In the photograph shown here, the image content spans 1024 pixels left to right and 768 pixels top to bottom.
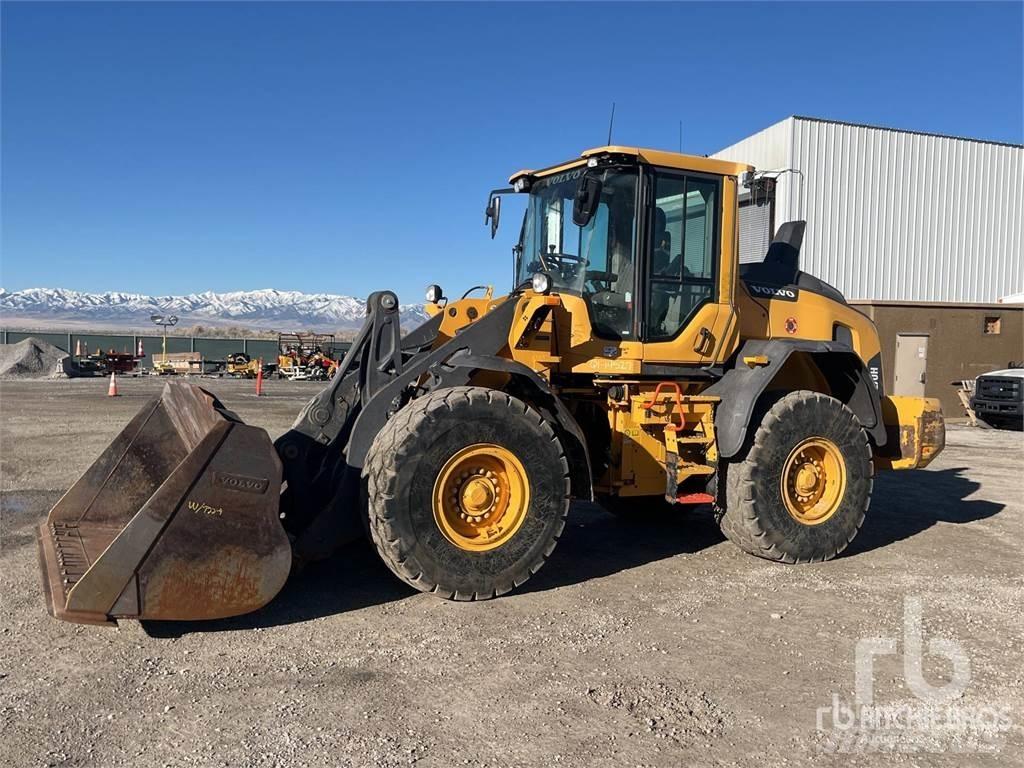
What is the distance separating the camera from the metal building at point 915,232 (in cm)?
1902

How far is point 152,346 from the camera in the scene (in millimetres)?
45469

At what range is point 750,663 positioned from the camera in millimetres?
4348

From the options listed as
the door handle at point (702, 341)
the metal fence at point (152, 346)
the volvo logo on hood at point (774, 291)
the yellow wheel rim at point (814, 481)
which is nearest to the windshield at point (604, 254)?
the door handle at point (702, 341)

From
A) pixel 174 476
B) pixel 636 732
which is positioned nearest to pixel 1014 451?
pixel 636 732

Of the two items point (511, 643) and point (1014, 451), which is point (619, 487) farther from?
point (1014, 451)

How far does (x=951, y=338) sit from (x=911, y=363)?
46.6 inches

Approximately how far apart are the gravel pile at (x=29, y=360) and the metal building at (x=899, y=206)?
992 inches

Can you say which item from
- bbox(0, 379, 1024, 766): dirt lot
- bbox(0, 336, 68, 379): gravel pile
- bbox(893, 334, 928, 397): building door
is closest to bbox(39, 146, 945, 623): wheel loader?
bbox(0, 379, 1024, 766): dirt lot

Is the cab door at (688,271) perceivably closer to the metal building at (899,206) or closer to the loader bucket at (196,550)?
the loader bucket at (196,550)

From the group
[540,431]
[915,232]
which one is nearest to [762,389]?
[540,431]

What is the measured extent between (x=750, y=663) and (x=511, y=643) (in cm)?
127

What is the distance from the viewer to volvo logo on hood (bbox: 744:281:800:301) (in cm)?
692

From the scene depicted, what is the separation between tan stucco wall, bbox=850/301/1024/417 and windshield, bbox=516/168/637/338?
14.3 metres

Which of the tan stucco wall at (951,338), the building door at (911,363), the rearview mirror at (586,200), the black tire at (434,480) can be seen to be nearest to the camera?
the black tire at (434,480)
